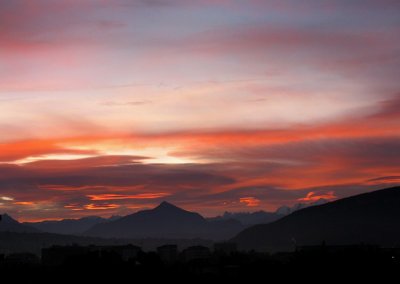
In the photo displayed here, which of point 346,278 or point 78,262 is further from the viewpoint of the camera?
point 78,262

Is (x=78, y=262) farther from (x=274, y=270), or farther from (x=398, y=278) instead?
(x=398, y=278)

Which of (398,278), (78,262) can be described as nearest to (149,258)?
(78,262)

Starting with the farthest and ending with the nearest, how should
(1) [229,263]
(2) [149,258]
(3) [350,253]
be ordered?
(1) [229,263], (3) [350,253], (2) [149,258]

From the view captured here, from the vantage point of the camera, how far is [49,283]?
134m

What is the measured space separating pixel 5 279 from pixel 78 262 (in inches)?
650

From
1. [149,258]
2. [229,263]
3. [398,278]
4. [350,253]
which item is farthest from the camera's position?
[229,263]

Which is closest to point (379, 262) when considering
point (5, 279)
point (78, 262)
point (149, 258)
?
point (149, 258)

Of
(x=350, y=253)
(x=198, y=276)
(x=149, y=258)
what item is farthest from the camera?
(x=350, y=253)

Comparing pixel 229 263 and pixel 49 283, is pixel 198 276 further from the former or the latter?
pixel 229 263

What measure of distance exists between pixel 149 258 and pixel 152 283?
82.3 feet

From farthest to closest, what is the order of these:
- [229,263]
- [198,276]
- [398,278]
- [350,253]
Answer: [229,263] → [350,253] → [198,276] → [398,278]

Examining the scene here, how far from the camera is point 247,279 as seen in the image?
139750 mm

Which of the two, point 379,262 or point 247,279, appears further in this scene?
point 379,262

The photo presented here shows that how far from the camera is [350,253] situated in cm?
17588
